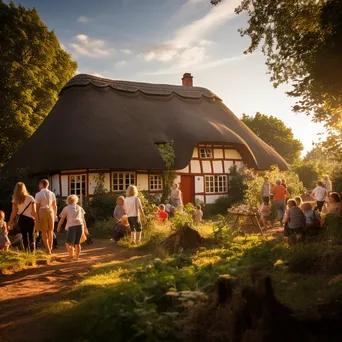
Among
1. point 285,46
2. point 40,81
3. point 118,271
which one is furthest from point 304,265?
point 40,81

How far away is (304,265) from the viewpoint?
5340 millimetres

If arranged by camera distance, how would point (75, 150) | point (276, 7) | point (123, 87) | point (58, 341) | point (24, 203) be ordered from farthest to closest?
point (123, 87), point (75, 150), point (276, 7), point (24, 203), point (58, 341)

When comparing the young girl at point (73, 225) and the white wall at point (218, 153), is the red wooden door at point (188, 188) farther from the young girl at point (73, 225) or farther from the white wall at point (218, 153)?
the young girl at point (73, 225)

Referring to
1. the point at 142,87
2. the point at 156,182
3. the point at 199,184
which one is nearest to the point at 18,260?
the point at 156,182

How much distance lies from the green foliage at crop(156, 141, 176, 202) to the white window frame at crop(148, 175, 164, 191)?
348mm

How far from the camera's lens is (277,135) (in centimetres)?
4775

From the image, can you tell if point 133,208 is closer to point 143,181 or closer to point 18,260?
point 18,260

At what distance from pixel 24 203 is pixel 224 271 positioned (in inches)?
203

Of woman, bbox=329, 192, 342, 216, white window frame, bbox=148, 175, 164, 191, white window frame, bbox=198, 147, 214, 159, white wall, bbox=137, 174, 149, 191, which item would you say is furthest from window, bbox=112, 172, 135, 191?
woman, bbox=329, 192, 342, 216

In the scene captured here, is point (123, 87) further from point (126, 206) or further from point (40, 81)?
point (126, 206)

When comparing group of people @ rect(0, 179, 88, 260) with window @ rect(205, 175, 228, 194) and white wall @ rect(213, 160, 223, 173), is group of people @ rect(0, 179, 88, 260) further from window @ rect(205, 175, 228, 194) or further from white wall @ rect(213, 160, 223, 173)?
white wall @ rect(213, 160, 223, 173)

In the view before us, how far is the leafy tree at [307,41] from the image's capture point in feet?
20.8

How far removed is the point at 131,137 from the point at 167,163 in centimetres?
249

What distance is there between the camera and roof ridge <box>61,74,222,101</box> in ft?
68.7
